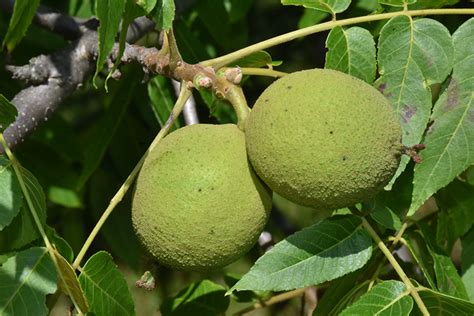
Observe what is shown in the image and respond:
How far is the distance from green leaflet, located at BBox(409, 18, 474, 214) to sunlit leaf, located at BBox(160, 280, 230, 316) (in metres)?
0.68

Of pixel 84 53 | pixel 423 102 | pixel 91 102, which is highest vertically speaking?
pixel 84 53

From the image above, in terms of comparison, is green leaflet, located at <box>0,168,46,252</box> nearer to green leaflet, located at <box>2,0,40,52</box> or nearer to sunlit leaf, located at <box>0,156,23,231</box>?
sunlit leaf, located at <box>0,156,23,231</box>

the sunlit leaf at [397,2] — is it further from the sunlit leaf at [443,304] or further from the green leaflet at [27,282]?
the green leaflet at [27,282]

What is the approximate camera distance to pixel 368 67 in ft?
6.31

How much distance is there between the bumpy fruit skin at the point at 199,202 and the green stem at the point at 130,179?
5 centimetres

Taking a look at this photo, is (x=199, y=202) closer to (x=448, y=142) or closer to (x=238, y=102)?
(x=238, y=102)

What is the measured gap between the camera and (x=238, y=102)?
1.87m

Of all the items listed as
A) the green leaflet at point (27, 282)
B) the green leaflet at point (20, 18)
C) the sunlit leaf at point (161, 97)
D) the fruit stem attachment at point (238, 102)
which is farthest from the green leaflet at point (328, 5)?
the green leaflet at point (27, 282)

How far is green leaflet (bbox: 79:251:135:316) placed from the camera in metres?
1.81

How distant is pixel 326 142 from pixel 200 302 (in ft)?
2.82

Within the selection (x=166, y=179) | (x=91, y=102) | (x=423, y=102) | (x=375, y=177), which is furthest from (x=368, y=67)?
(x=91, y=102)

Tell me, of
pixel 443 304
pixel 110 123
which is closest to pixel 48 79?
pixel 110 123

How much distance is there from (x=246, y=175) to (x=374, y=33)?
657 mm

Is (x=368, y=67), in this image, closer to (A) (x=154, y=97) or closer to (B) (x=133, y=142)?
A: (A) (x=154, y=97)
